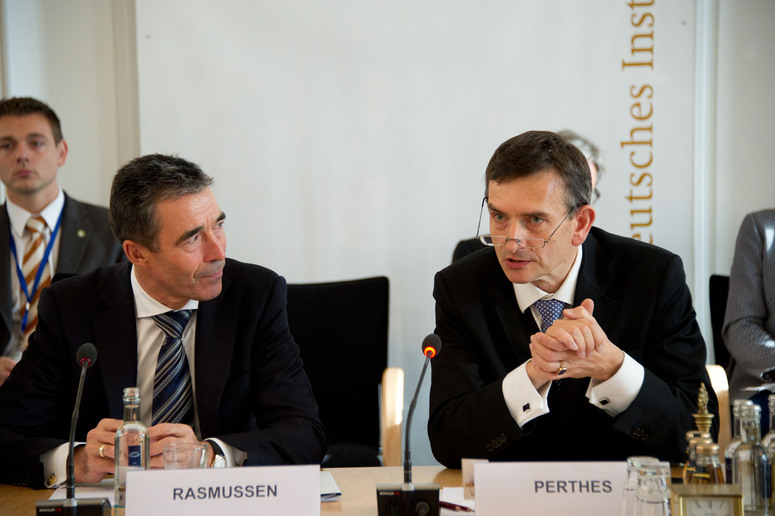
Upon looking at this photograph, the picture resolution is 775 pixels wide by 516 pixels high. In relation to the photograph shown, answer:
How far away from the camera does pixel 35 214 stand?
147 inches

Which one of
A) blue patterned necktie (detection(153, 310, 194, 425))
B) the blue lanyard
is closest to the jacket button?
blue patterned necktie (detection(153, 310, 194, 425))

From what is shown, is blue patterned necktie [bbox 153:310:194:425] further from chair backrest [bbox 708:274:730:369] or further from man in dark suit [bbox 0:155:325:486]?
chair backrest [bbox 708:274:730:369]

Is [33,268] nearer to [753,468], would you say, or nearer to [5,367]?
[5,367]

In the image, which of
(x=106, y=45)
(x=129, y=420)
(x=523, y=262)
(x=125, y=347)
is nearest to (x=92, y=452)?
(x=129, y=420)

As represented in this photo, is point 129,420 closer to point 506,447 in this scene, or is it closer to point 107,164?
point 506,447

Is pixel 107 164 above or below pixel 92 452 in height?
above

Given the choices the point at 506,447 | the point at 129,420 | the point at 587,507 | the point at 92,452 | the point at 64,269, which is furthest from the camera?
the point at 64,269

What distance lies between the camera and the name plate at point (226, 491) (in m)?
1.60

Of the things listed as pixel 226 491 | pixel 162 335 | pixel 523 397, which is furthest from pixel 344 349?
pixel 226 491

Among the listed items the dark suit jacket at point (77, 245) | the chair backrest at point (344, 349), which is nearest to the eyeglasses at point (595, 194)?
the chair backrest at point (344, 349)

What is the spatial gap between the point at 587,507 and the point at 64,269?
2657 millimetres

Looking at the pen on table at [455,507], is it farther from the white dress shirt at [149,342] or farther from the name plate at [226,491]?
the white dress shirt at [149,342]

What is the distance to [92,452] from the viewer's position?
2023 mm

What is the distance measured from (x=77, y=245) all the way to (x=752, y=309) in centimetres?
279
